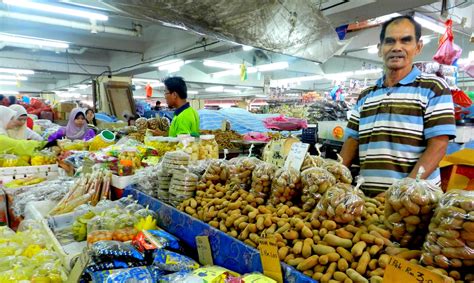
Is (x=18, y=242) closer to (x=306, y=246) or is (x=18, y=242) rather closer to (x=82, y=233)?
(x=82, y=233)

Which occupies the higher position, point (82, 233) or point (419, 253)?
point (419, 253)

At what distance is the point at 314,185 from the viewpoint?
135 centimetres

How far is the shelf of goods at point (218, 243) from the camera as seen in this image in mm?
1194

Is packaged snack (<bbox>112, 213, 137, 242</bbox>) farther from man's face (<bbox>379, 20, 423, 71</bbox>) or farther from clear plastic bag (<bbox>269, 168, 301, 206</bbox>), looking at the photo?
man's face (<bbox>379, 20, 423, 71</bbox>)

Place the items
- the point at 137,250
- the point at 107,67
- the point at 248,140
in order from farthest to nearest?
the point at 107,67
the point at 248,140
the point at 137,250

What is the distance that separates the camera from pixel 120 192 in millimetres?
2578

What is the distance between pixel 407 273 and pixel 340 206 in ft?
1.12

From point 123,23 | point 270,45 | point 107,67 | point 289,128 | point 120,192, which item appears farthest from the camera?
point 107,67

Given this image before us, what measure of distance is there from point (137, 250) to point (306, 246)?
89cm

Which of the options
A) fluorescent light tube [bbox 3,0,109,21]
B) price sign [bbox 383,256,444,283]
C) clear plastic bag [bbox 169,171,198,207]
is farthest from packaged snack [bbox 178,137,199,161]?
fluorescent light tube [bbox 3,0,109,21]

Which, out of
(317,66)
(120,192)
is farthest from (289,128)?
(317,66)

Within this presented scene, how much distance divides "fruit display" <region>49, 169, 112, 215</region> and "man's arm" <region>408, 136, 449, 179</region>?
227 centimetres

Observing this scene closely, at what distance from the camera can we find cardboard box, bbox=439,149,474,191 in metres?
1.72

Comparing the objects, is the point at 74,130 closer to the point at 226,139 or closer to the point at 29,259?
the point at 226,139
